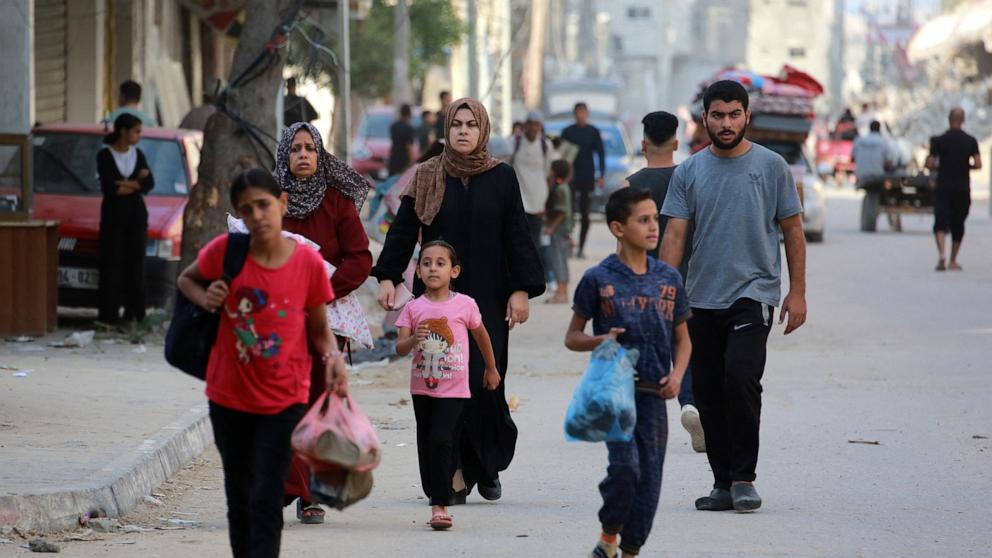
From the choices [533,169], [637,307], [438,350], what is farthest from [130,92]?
[637,307]

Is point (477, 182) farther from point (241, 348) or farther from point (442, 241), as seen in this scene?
point (241, 348)

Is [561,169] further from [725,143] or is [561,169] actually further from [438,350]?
[438,350]

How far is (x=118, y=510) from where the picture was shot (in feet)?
24.5

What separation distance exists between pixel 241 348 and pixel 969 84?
63020mm

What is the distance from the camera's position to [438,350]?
7.31 m

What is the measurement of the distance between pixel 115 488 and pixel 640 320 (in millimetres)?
2658

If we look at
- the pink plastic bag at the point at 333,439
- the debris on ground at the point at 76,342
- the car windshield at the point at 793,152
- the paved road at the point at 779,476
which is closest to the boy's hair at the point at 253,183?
the pink plastic bag at the point at 333,439

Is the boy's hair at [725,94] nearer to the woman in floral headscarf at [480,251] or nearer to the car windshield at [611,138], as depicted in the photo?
the woman in floral headscarf at [480,251]

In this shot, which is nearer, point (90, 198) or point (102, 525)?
point (102, 525)

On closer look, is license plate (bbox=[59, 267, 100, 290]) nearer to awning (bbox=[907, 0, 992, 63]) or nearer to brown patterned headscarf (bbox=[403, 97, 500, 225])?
brown patterned headscarf (bbox=[403, 97, 500, 225])

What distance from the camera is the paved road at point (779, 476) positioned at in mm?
6875

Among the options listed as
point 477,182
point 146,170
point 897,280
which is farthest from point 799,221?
point 897,280

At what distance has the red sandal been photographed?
715 centimetres

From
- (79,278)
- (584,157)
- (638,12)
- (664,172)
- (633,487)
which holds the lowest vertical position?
(79,278)
